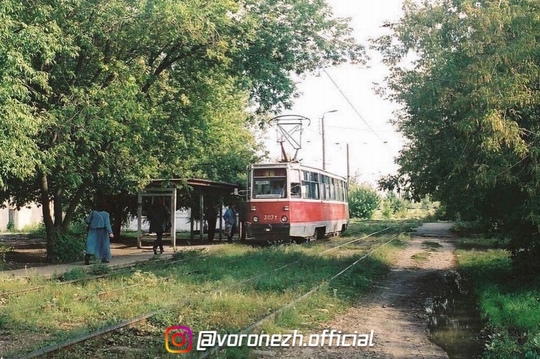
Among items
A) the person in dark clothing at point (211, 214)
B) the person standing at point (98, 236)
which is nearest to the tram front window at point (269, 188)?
the person in dark clothing at point (211, 214)

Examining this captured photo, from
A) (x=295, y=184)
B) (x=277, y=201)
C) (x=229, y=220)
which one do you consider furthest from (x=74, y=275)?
(x=229, y=220)

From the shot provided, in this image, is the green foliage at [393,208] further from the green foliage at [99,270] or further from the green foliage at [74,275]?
the green foliage at [74,275]

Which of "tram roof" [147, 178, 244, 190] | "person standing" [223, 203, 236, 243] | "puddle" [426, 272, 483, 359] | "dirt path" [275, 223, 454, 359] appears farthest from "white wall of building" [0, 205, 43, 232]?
"puddle" [426, 272, 483, 359]

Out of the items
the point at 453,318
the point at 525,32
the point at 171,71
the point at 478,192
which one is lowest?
the point at 453,318

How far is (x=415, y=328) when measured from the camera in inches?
382

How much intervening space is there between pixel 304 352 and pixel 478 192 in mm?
6829

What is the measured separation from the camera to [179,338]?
25.9ft

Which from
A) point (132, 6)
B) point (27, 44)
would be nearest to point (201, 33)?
point (132, 6)

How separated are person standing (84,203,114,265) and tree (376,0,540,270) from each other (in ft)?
29.4

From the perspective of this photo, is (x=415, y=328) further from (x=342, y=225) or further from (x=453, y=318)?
(x=342, y=225)

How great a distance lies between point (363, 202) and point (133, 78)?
58301 millimetres

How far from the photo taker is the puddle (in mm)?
8671

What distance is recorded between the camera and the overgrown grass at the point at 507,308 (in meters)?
7.52

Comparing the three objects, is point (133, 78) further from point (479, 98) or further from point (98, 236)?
point (479, 98)
